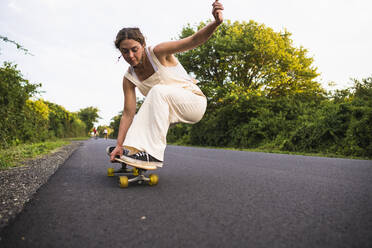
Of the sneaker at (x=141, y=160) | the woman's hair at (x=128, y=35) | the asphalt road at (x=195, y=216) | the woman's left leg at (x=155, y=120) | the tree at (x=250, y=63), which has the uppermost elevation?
the tree at (x=250, y=63)

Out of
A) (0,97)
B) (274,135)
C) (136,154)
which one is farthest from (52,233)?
(274,135)

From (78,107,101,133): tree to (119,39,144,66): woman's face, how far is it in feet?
232

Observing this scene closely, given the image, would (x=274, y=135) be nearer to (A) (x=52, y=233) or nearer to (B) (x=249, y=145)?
(B) (x=249, y=145)

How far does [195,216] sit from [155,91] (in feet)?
4.78

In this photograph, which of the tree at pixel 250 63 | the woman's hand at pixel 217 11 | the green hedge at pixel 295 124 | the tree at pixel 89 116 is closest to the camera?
the woman's hand at pixel 217 11

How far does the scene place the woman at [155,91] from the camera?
261 centimetres

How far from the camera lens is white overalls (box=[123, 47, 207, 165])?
8.68 feet

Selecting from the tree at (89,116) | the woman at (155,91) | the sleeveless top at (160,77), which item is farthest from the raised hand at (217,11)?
the tree at (89,116)

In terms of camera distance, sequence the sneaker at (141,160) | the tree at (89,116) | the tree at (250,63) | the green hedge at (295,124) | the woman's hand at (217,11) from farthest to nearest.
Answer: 1. the tree at (89,116)
2. the tree at (250,63)
3. the green hedge at (295,124)
4. the sneaker at (141,160)
5. the woman's hand at (217,11)

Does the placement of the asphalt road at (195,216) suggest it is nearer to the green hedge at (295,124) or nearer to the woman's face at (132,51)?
the woman's face at (132,51)

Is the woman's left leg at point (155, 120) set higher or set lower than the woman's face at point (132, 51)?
lower

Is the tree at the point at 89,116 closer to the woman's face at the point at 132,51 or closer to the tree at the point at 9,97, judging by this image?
the tree at the point at 9,97

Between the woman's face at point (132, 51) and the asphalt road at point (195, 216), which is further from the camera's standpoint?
the woman's face at point (132, 51)

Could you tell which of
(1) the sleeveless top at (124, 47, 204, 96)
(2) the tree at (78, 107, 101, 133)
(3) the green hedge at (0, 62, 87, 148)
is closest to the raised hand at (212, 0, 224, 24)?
(1) the sleeveless top at (124, 47, 204, 96)
